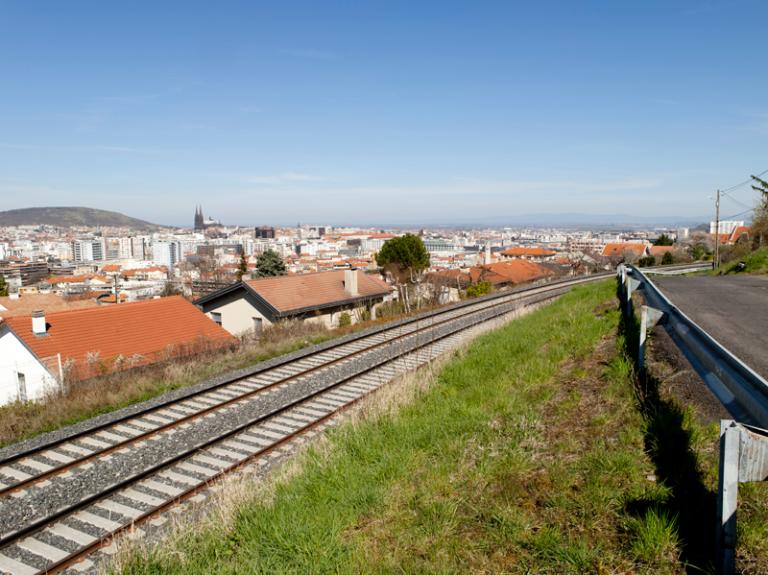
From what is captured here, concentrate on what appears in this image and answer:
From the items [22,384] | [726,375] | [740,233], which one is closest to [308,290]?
[22,384]

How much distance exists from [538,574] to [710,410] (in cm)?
245

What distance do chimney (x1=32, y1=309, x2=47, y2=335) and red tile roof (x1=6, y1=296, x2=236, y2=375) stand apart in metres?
0.17

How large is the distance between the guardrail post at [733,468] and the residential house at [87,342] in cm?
1631

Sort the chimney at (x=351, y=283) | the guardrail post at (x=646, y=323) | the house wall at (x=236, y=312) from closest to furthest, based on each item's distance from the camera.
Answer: the guardrail post at (x=646, y=323) → the house wall at (x=236, y=312) → the chimney at (x=351, y=283)

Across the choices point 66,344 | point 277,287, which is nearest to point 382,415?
point 66,344

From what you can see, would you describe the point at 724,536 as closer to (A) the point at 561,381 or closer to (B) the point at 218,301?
(A) the point at 561,381

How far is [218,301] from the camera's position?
27828 millimetres

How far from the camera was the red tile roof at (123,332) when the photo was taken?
18312 millimetres

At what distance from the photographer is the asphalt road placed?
635cm

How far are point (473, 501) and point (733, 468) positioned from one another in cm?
186

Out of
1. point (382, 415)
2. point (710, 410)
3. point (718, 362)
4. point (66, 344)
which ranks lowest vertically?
point (66, 344)

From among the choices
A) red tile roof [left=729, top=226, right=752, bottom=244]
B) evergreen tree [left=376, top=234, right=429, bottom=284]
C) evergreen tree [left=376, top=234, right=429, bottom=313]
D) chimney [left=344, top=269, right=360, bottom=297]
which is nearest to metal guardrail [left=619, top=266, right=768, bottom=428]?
chimney [left=344, top=269, right=360, bottom=297]

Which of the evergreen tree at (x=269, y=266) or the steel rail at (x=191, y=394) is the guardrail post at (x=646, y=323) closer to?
the steel rail at (x=191, y=394)

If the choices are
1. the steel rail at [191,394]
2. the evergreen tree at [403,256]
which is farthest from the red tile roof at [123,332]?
the evergreen tree at [403,256]
